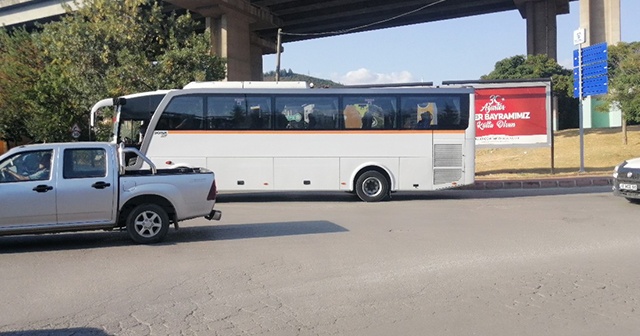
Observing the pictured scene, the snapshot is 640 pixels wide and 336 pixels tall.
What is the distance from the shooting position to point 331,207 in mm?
14609

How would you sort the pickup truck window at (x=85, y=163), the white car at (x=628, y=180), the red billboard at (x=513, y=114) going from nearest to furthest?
the pickup truck window at (x=85, y=163) → the white car at (x=628, y=180) → the red billboard at (x=513, y=114)

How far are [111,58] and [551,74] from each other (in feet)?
101

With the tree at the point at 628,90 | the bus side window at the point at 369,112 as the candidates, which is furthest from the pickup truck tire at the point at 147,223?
the tree at the point at 628,90

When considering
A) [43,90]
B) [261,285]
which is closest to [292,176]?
[261,285]

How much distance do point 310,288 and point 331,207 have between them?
26.5 ft

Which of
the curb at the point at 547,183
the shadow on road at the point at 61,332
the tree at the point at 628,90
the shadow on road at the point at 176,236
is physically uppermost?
the tree at the point at 628,90

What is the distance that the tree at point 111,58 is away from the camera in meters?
26.9

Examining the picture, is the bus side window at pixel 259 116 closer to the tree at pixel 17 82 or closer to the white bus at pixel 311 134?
the white bus at pixel 311 134

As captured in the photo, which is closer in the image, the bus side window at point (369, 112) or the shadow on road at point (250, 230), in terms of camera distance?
the shadow on road at point (250, 230)

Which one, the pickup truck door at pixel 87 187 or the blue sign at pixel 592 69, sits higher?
the blue sign at pixel 592 69

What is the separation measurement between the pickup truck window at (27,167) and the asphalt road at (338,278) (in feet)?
3.99

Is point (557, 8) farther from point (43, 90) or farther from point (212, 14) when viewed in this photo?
point (43, 90)

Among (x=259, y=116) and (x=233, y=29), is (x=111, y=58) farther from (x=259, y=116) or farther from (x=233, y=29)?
(x=233, y=29)

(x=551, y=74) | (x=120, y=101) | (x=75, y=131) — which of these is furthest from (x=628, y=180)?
(x=551, y=74)
